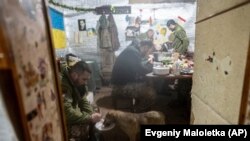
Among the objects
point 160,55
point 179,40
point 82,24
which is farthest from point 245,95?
point 82,24

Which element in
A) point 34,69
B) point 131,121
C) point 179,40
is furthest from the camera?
point 179,40

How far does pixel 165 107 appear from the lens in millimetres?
4047

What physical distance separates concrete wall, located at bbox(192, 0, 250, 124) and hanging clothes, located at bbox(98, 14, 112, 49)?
375 centimetres

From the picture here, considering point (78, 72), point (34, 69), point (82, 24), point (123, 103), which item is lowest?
point (123, 103)

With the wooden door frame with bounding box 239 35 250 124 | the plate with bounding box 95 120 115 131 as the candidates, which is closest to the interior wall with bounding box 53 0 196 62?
the plate with bounding box 95 120 115 131

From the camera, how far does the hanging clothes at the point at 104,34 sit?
5.09 m

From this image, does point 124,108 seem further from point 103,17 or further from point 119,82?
point 103,17

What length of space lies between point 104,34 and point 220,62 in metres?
4.23

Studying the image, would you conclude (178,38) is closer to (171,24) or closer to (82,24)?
(171,24)

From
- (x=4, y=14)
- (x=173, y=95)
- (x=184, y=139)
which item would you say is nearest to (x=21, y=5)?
(x=4, y=14)

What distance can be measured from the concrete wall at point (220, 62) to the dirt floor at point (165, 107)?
4.40 ft

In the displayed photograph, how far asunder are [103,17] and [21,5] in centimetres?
451

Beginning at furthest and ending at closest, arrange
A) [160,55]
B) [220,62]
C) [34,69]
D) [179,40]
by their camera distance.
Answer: [179,40] < [160,55] < [220,62] < [34,69]

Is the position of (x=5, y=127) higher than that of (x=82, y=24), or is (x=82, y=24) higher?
(x=82, y=24)
